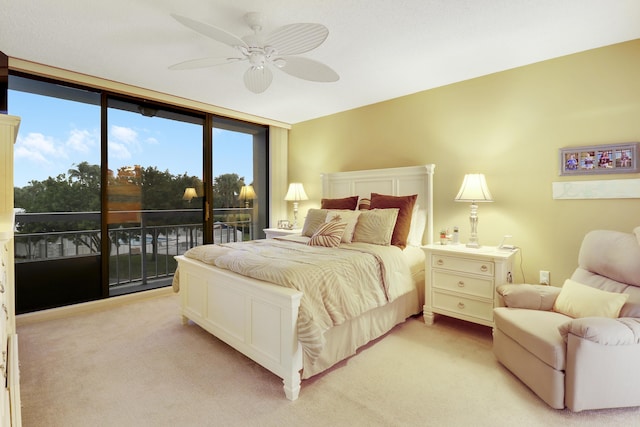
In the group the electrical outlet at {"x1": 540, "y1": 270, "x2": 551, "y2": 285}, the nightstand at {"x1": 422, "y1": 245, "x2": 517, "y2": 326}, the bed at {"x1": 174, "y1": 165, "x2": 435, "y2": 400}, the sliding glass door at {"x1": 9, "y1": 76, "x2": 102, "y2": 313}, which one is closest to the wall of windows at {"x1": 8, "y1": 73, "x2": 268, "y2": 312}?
the sliding glass door at {"x1": 9, "y1": 76, "x2": 102, "y2": 313}

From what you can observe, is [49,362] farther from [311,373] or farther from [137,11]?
[137,11]

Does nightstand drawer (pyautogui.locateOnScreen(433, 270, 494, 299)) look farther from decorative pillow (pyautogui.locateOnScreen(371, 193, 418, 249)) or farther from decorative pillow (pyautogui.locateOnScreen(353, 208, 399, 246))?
decorative pillow (pyautogui.locateOnScreen(353, 208, 399, 246))

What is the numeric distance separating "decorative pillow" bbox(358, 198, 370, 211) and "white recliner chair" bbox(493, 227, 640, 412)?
172cm

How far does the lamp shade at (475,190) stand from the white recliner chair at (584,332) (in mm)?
818

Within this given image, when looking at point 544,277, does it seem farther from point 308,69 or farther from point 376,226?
point 308,69

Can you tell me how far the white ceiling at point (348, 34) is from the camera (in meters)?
2.06

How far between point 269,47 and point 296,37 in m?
0.28

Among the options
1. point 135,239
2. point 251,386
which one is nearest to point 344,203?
point 251,386

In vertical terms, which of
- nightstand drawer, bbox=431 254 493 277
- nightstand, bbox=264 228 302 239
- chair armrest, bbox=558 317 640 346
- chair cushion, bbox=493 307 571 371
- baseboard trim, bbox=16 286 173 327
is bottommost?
baseboard trim, bbox=16 286 173 327

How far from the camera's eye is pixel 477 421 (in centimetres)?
167

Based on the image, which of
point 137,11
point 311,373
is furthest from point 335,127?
point 311,373

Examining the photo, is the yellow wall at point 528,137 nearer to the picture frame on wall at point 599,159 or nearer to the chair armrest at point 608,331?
the picture frame on wall at point 599,159

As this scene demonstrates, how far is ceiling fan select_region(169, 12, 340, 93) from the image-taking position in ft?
6.06

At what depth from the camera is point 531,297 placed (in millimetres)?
2201
